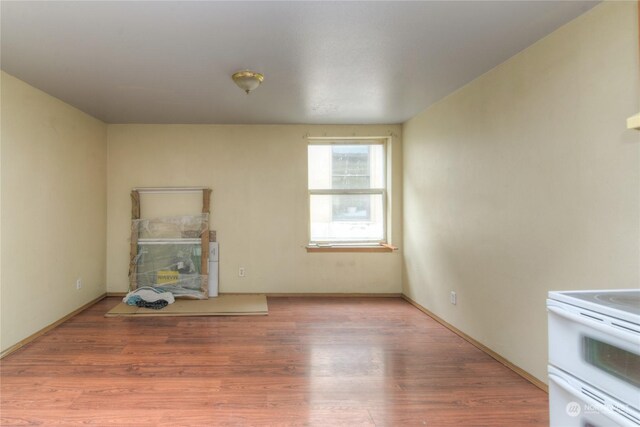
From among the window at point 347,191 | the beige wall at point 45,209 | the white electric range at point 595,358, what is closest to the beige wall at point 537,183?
the white electric range at point 595,358

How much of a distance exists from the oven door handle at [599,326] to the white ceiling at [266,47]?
1.56 metres

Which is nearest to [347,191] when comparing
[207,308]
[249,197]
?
[249,197]

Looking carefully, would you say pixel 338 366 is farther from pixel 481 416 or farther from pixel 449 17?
pixel 449 17

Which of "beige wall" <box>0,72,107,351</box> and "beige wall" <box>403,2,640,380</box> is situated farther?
"beige wall" <box>0,72,107,351</box>

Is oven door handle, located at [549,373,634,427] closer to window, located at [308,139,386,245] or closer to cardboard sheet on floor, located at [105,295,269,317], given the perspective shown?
cardboard sheet on floor, located at [105,295,269,317]

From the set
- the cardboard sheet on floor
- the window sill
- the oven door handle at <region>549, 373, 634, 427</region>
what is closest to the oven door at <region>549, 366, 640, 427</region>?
the oven door handle at <region>549, 373, 634, 427</region>

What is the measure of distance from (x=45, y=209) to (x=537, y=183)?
4117 millimetres

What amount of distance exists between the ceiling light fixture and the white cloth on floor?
275 cm

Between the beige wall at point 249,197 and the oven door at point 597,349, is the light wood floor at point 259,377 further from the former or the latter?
the beige wall at point 249,197

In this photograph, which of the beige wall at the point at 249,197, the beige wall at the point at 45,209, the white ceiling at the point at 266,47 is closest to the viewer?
the white ceiling at the point at 266,47

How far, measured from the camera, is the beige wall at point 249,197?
4562 millimetres

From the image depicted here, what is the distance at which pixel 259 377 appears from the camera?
242cm

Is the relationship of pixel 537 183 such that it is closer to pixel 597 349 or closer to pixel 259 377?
pixel 597 349

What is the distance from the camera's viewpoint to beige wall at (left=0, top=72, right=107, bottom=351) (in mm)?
2832
